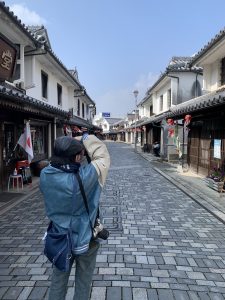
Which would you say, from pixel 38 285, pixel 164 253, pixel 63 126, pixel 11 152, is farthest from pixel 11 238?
pixel 63 126

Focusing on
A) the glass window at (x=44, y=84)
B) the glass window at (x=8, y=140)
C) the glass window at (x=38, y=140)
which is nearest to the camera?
the glass window at (x=8, y=140)

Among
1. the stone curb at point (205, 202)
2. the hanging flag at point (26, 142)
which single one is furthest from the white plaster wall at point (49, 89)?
the stone curb at point (205, 202)

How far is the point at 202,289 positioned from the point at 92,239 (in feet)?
7.39

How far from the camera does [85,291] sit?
318 cm

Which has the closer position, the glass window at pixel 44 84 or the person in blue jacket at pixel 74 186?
the person in blue jacket at pixel 74 186

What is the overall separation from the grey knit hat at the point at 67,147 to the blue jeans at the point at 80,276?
95cm

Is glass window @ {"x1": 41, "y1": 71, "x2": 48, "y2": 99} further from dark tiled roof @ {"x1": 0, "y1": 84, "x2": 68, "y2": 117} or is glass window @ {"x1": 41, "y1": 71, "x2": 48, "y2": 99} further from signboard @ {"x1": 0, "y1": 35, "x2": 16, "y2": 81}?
signboard @ {"x1": 0, "y1": 35, "x2": 16, "y2": 81}

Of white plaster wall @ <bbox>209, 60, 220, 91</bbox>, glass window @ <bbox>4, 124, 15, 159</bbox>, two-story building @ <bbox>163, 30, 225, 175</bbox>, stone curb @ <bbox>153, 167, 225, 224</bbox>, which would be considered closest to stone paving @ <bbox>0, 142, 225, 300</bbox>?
stone curb @ <bbox>153, 167, 225, 224</bbox>

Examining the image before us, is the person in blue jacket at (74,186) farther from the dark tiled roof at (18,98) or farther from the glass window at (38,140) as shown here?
the glass window at (38,140)

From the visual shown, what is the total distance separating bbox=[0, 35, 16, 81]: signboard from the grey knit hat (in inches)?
265

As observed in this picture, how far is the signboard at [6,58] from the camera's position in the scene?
854 cm

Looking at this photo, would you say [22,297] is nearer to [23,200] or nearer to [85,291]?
[85,291]

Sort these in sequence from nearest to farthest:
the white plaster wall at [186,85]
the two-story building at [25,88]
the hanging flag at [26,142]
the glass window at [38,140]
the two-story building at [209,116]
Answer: the two-story building at [25,88] < the hanging flag at [26,142] < the two-story building at [209,116] < the glass window at [38,140] < the white plaster wall at [186,85]

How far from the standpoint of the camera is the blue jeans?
307cm
